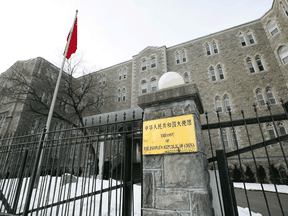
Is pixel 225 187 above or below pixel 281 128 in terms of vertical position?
below

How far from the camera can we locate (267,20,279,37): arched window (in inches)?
587

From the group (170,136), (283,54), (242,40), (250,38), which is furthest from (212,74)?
(170,136)

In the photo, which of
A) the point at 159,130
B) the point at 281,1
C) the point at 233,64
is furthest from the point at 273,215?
the point at 281,1

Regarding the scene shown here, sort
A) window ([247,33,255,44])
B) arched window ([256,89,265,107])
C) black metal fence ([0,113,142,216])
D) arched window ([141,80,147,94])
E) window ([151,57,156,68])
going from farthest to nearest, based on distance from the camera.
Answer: window ([151,57,156,68]), arched window ([141,80,147,94]), window ([247,33,255,44]), arched window ([256,89,265,107]), black metal fence ([0,113,142,216])

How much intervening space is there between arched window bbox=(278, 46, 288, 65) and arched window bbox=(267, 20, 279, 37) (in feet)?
6.85

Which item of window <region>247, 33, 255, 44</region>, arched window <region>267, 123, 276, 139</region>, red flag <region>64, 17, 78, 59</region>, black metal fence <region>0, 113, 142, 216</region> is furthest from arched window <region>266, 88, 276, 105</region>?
red flag <region>64, 17, 78, 59</region>

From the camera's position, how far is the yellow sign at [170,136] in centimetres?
216

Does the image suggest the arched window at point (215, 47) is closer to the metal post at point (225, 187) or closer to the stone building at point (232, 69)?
the stone building at point (232, 69)

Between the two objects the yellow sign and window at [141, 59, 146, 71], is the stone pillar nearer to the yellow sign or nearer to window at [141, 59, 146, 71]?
the yellow sign

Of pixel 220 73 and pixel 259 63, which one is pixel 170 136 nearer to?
pixel 220 73

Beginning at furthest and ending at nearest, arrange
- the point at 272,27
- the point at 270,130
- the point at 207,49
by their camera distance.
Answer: the point at 207,49, the point at 272,27, the point at 270,130

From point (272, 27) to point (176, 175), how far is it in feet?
67.1

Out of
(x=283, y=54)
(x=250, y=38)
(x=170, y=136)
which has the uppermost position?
(x=250, y=38)

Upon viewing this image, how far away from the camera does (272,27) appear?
15.3 metres
